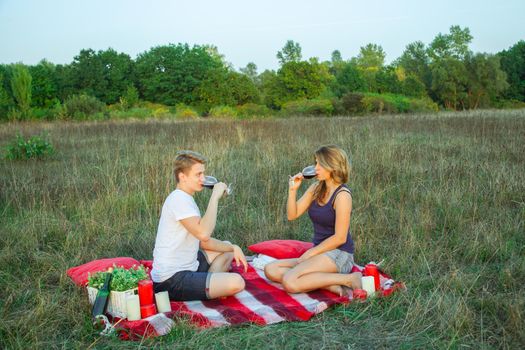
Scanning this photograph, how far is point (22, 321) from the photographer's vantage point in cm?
294

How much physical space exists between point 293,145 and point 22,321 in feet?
18.1

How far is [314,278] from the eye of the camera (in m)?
3.46

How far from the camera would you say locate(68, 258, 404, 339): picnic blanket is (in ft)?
9.64

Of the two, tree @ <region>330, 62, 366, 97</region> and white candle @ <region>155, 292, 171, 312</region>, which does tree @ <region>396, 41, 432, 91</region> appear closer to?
tree @ <region>330, 62, 366, 97</region>

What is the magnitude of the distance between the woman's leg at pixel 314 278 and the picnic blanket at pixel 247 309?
0.07 meters

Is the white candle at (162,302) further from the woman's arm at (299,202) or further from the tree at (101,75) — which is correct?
the tree at (101,75)

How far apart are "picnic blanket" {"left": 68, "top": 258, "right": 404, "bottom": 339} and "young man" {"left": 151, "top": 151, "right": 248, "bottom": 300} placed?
104 millimetres

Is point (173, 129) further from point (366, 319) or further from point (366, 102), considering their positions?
point (366, 102)

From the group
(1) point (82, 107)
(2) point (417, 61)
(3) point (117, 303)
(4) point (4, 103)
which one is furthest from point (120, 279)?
(2) point (417, 61)

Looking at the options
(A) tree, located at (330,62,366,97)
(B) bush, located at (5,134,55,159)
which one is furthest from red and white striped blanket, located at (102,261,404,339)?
(A) tree, located at (330,62,366,97)

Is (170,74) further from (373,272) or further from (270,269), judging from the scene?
(373,272)

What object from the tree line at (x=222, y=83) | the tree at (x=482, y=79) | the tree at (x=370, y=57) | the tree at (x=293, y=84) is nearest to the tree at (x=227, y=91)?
the tree line at (x=222, y=83)

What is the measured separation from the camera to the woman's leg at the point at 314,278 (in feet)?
11.3

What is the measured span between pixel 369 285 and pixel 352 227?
1.27 metres
